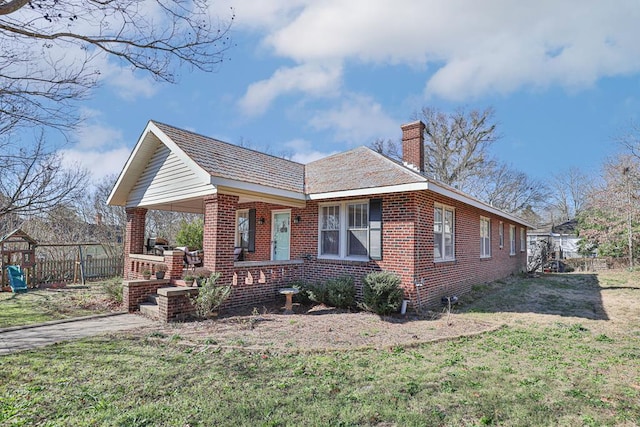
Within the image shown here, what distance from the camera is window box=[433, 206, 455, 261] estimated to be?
31.3 feet

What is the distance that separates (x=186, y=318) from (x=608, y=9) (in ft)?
37.8

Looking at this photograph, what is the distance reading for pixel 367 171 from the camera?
9.54 meters

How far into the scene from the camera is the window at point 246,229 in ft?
38.2

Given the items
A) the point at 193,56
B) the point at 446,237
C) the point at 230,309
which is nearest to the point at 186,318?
the point at 230,309

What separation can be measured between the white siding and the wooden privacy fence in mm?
4580

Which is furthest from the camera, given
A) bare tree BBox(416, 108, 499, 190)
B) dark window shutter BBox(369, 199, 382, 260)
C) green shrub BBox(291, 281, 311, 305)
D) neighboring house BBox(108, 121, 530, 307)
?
bare tree BBox(416, 108, 499, 190)

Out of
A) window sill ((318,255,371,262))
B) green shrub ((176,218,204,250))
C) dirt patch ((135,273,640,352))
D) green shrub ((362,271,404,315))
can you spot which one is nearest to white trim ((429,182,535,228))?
green shrub ((362,271,404,315))

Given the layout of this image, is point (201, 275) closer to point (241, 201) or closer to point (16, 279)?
point (241, 201)

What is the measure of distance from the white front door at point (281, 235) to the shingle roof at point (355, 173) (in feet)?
4.55

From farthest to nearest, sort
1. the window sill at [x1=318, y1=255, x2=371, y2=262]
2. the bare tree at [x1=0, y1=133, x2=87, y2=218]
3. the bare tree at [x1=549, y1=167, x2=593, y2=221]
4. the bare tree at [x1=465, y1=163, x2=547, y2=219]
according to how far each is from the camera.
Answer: the bare tree at [x1=549, y1=167, x2=593, y2=221]
the bare tree at [x1=465, y1=163, x2=547, y2=219]
the bare tree at [x1=0, y1=133, x2=87, y2=218]
the window sill at [x1=318, y1=255, x2=371, y2=262]

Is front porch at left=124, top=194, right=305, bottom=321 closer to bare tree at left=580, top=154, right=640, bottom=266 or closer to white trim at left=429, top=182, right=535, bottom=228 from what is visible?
white trim at left=429, top=182, right=535, bottom=228

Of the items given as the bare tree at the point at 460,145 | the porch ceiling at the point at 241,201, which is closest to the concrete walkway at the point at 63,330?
the porch ceiling at the point at 241,201

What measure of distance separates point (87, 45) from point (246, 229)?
24.4 feet

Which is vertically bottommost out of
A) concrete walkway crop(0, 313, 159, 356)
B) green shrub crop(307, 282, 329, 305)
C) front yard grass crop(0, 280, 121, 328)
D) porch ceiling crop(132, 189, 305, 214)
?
front yard grass crop(0, 280, 121, 328)
